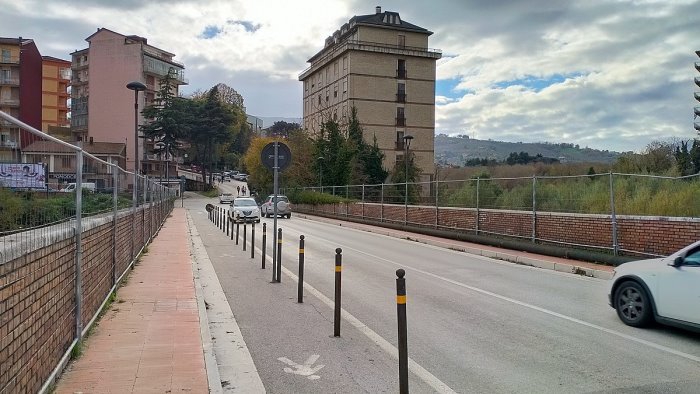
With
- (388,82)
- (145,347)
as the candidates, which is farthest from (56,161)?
(388,82)

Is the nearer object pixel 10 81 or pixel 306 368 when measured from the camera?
pixel 306 368

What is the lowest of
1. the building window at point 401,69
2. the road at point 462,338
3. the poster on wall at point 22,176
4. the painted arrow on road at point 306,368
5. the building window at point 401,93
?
the painted arrow on road at point 306,368

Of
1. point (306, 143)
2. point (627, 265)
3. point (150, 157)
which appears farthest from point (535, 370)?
point (150, 157)

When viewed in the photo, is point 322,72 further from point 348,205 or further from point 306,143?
point 348,205

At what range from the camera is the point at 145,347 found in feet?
20.9

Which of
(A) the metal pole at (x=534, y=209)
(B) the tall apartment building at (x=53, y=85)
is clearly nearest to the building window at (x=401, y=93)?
(B) the tall apartment building at (x=53, y=85)

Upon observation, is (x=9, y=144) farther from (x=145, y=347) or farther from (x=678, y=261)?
(x=678, y=261)

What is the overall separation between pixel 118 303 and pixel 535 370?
6173 mm

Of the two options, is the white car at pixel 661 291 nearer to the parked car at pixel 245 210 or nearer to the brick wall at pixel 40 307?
the brick wall at pixel 40 307

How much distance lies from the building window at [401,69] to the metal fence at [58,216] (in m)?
67.4

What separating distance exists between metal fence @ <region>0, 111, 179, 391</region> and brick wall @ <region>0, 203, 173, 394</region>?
0.02 m

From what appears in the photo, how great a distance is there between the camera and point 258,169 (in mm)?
81062

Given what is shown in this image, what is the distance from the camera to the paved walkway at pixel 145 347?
515cm

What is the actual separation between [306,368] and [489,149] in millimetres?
155065
